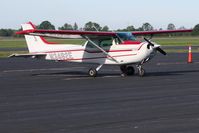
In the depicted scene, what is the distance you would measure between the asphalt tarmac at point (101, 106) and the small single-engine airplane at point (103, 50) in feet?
6.54

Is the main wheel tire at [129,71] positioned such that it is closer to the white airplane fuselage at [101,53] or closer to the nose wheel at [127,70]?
the nose wheel at [127,70]

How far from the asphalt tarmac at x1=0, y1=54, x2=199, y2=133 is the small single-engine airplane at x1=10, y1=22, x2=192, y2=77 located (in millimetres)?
1993

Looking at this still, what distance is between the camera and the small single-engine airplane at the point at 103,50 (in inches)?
829

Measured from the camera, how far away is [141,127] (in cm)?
937

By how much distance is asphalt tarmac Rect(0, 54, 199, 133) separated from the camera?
9.48m

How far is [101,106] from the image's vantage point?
481 inches

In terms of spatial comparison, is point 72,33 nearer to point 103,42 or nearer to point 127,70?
point 103,42

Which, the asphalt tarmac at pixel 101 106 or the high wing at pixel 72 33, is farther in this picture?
the high wing at pixel 72 33

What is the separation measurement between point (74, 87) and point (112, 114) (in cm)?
626

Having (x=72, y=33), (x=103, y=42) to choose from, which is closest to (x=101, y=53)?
(x=103, y=42)

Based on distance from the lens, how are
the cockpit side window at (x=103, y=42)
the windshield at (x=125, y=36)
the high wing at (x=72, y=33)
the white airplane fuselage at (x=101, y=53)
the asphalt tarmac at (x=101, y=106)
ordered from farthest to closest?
the cockpit side window at (x=103, y=42), the windshield at (x=125, y=36), the high wing at (x=72, y=33), the white airplane fuselage at (x=101, y=53), the asphalt tarmac at (x=101, y=106)

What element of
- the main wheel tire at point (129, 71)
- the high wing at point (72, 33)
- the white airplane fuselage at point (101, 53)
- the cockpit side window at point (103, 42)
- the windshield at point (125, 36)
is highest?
the high wing at point (72, 33)

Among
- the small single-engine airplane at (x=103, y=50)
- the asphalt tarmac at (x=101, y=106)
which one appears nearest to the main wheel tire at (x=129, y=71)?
the small single-engine airplane at (x=103, y=50)

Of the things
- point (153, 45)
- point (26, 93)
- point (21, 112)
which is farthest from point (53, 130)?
point (153, 45)
